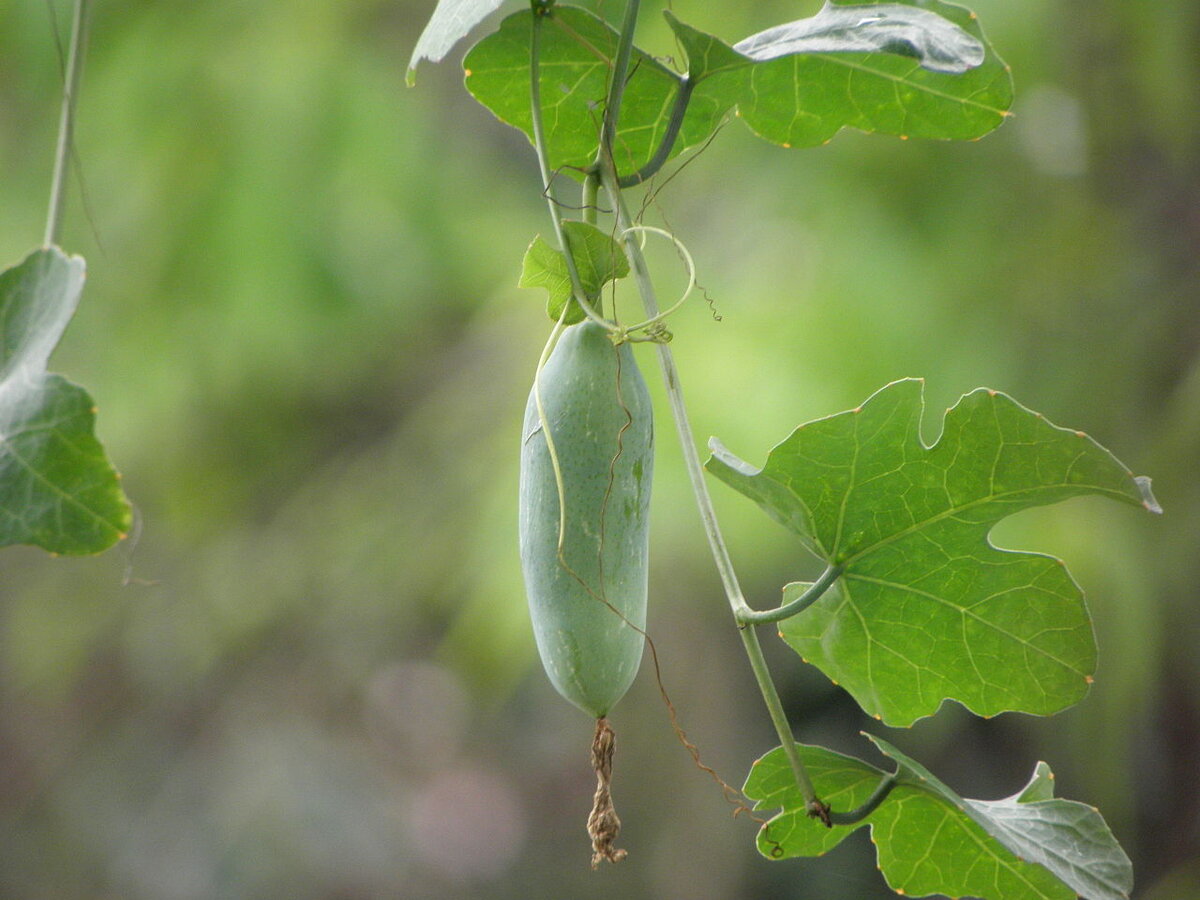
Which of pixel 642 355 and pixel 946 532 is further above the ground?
pixel 946 532

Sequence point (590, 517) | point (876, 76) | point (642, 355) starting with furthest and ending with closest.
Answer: point (642, 355)
point (876, 76)
point (590, 517)

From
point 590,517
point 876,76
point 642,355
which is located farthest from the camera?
point 642,355

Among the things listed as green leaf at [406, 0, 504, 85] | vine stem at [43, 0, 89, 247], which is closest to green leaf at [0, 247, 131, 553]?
vine stem at [43, 0, 89, 247]

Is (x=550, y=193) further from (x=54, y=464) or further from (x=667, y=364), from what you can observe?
(x=54, y=464)

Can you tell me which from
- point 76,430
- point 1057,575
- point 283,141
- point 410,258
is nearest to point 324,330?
point 410,258

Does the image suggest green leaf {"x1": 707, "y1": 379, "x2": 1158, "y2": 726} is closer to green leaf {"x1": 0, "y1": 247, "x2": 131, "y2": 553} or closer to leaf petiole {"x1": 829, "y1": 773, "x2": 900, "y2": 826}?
leaf petiole {"x1": 829, "y1": 773, "x2": 900, "y2": 826}

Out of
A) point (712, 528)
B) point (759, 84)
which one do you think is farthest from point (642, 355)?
point (712, 528)
